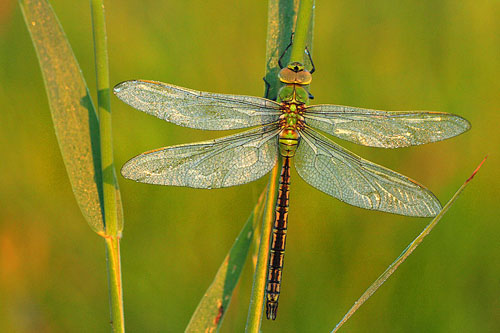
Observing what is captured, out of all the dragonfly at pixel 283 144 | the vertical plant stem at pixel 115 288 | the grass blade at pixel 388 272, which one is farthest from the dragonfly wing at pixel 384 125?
Result: the vertical plant stem at pixel 115 288

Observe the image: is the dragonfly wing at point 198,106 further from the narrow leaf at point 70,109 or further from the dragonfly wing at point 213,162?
the narrow leaf at point 70,109

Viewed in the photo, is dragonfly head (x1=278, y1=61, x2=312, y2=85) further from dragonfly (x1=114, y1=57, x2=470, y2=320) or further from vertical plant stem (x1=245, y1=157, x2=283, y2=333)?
vertical plant stem (x1=245, y1=157, x2=283, y2=333)

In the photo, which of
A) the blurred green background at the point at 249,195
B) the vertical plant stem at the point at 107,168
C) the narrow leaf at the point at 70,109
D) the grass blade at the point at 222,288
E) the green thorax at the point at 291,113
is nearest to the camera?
the vertical plant stem at the point at 107,168

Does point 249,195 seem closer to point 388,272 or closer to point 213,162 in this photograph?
point 213,162

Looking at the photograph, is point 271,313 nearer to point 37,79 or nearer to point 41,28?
point 41,28

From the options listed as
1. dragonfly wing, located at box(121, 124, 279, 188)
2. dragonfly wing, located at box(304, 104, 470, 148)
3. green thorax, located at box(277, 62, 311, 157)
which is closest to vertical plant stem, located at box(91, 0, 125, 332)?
dragonfly wing, located at box(121, 124, 279, 188)

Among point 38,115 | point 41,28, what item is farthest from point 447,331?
point 38,115
